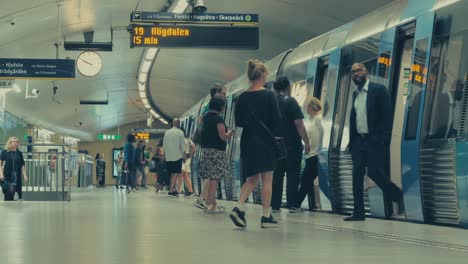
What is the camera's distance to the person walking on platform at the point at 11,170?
63.0ft

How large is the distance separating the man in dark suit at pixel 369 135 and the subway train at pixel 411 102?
17 cm

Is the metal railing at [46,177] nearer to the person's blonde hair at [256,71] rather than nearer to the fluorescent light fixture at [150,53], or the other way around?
the person's blonde hair at [256,71]

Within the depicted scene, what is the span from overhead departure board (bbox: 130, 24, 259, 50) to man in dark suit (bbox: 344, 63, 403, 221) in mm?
8911

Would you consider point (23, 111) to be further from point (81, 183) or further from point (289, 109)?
point (289, 109)

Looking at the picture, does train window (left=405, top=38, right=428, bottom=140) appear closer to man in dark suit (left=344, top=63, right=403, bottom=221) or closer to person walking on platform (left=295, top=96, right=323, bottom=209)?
man in dark suit (left=344, top=63, right=403, bottom=221)

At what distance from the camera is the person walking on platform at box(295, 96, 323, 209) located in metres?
11.6

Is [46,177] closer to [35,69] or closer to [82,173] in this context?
[35,69]

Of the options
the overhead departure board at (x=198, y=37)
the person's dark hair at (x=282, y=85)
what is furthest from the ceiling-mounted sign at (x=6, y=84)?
the person's dark hair at (x=282, y=85)

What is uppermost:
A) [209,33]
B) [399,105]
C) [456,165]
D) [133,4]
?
[133,4]

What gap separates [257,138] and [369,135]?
4.31 feet

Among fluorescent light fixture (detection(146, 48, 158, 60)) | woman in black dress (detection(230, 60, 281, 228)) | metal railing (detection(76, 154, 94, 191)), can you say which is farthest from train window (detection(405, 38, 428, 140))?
fluorescent light fixture (detection(146, 48, 158, 60))

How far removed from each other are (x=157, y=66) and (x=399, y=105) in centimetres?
2707

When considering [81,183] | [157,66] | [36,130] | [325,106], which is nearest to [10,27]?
[81,183]

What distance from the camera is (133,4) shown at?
24.5 metres
